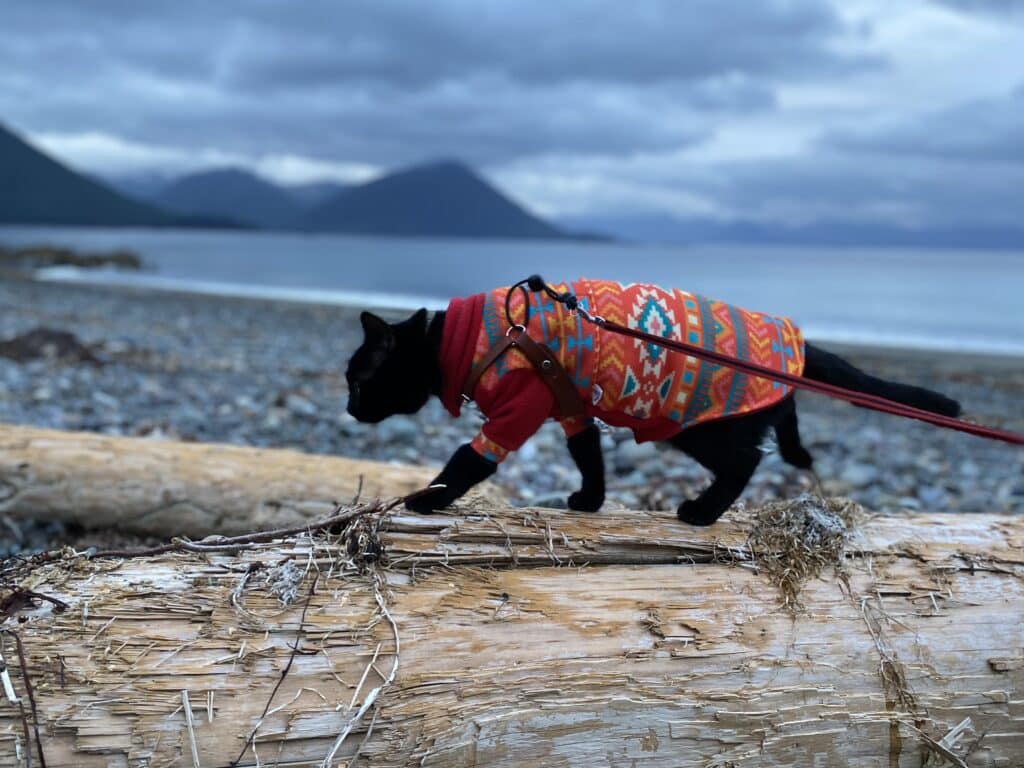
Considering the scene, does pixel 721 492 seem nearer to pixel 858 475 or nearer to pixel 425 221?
pixel 858 475

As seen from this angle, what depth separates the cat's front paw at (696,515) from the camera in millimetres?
3223

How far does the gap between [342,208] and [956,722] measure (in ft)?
665

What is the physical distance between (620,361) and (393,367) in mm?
1004

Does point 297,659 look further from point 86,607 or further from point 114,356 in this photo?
point 114,356

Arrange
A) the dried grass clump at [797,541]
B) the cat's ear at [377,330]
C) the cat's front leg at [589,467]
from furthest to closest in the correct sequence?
1. the cat's front leg at [589,467]
2. the cat's ear at [377,330]
3. the dried grass clump at [797,541]

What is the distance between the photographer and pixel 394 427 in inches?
313

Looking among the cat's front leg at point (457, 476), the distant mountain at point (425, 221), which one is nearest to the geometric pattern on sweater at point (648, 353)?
the cat's front leg at point (457, 476)

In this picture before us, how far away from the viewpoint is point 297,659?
2379mm

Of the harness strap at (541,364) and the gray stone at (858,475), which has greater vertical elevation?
the harness strap at (541,364)

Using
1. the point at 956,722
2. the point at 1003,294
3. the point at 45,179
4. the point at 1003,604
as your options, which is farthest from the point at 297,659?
the point at 45,179

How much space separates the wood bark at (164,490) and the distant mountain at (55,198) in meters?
167

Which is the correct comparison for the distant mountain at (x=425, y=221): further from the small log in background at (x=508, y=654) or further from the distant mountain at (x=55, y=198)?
the small log in background at (x=508, y=654)

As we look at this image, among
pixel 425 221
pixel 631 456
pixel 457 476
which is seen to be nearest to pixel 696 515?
pixel 457 476

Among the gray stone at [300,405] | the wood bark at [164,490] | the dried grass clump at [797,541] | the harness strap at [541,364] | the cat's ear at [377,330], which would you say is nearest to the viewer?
the dried grass clump at [797,541]
